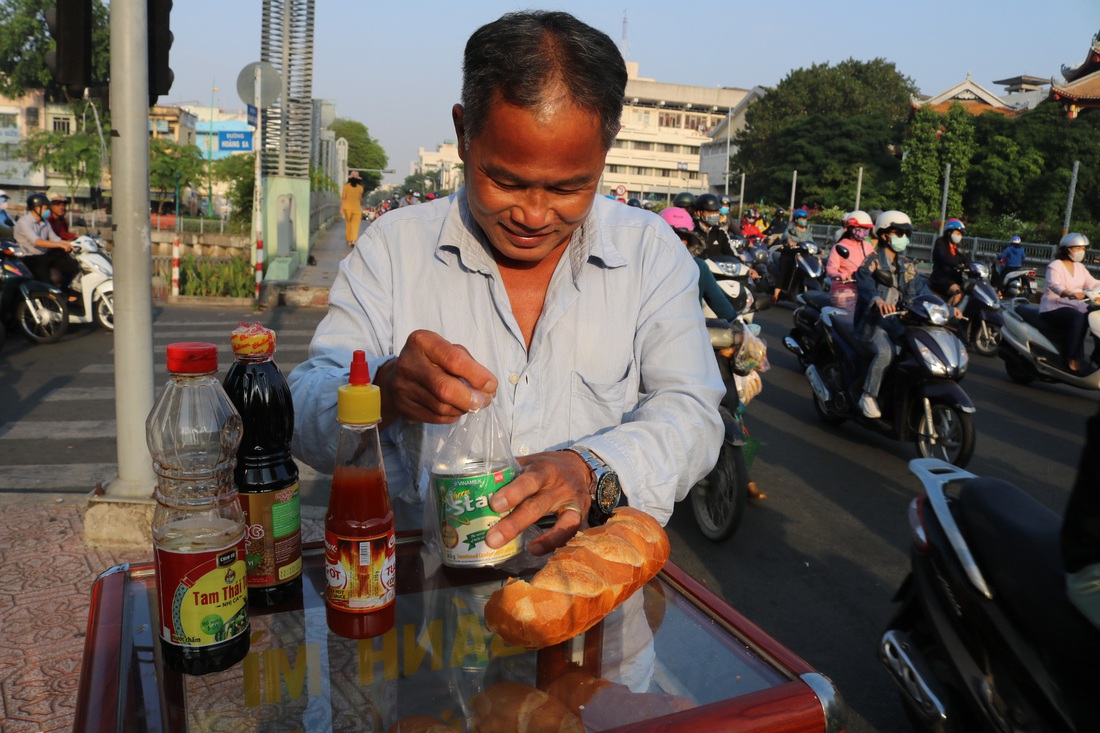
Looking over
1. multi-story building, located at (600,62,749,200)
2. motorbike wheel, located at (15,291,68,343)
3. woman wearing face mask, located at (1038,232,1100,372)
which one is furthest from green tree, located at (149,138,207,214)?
multi-story building, located at (600,62,749,200)

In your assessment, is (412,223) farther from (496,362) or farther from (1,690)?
(1,690)

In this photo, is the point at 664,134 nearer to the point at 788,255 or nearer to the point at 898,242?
→ the point at 788,255

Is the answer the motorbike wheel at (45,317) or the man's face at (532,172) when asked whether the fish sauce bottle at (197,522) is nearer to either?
the man's face at (532,172)

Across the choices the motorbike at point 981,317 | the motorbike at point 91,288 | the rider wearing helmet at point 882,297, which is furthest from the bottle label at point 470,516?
the motorbike at point 981,317

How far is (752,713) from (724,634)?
251mm

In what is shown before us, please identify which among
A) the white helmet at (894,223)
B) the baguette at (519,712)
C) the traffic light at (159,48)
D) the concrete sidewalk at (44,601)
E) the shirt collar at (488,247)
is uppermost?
the traffic light at (159,48)

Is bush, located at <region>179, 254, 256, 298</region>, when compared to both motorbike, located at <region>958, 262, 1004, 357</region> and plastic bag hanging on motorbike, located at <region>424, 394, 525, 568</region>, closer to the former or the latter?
motorbike, located at <region>958, 262, 1004, 357</region>

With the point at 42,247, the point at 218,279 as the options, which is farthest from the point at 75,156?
the point at 42,247

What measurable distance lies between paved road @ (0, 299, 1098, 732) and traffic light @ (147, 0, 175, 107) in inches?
93.1

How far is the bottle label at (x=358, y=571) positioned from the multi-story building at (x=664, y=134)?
10398cm

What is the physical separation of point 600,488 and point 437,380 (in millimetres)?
424

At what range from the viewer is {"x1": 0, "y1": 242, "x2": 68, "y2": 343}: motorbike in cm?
973

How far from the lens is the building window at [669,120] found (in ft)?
373

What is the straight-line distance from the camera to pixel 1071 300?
9.19m
